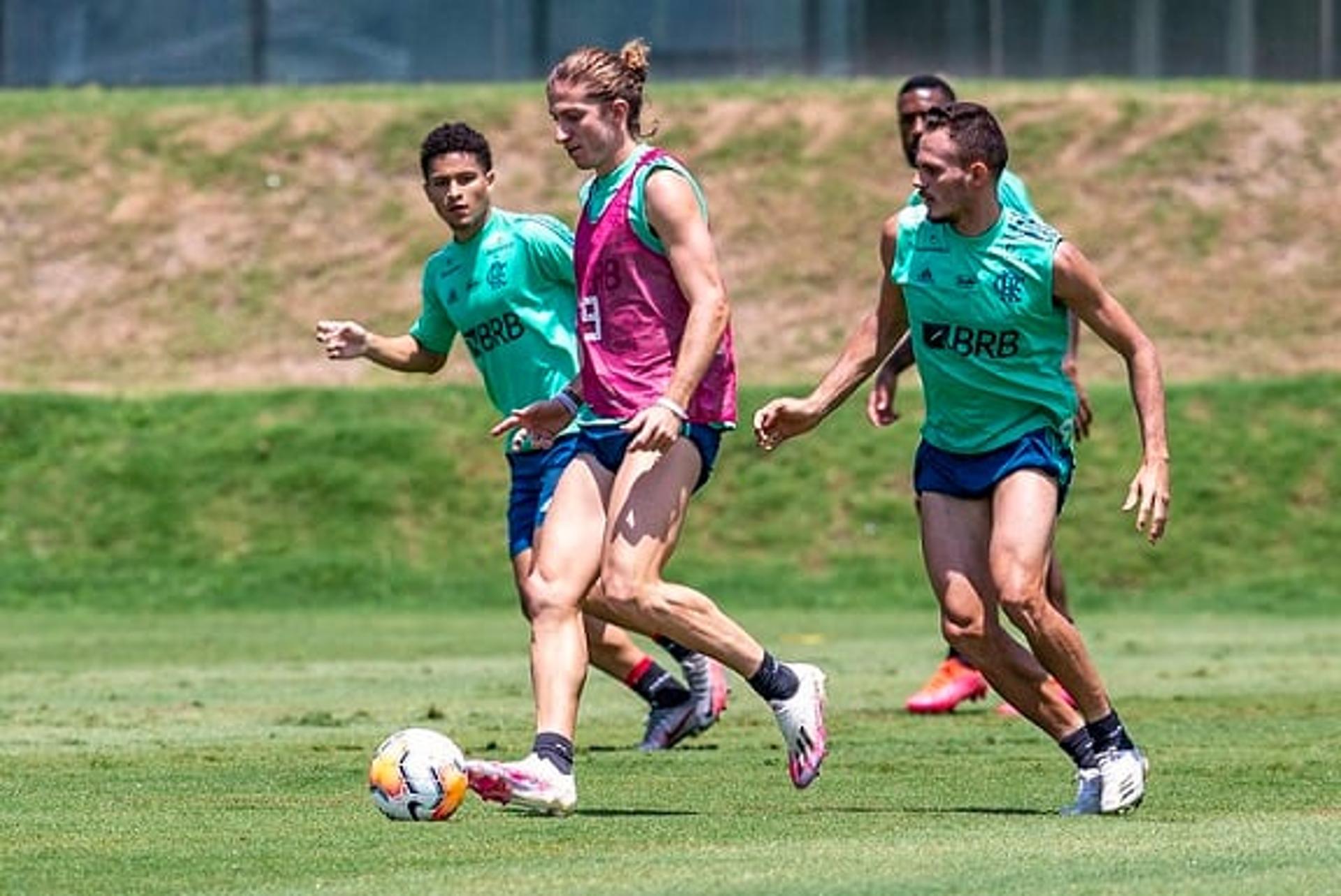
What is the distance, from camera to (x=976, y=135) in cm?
1003

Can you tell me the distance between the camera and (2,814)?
9.85 m

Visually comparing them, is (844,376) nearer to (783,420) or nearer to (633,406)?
(783,420)

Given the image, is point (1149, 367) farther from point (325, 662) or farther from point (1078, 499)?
point (1078, 499)

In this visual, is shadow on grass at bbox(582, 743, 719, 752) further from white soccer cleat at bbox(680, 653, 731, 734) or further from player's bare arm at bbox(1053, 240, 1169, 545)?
player's bare arm at bbox(1053, 240, 1169, 545)

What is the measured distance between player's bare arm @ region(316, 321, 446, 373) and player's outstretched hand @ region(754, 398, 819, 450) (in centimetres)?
204

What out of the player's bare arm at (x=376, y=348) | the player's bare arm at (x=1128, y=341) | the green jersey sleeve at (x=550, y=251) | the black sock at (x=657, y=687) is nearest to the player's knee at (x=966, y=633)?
the player's bare arm at (x=1128, y=341)

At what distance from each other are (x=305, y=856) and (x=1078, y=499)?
21.0m

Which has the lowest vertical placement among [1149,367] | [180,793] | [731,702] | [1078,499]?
[1078,499]

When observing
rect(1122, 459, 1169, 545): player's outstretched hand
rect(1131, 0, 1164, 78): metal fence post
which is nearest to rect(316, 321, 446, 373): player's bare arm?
rect(1122, 459, 1169, 545): player's outstretched hand

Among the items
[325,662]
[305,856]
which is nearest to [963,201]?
[305,856]

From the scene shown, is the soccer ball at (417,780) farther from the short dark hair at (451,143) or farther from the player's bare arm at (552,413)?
the short dark hair at (451,143)

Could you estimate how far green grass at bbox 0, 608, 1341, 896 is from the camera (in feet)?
26.6

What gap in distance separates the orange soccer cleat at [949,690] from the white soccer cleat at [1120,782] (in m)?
5.01

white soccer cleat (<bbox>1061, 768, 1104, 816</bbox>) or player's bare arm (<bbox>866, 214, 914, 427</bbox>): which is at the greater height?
player's bare arm (<bbox>866, 214, 914, 427</bbox>)
